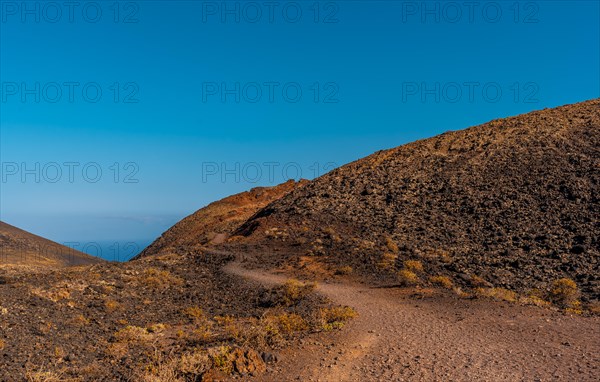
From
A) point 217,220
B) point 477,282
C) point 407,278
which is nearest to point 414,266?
point 407,278

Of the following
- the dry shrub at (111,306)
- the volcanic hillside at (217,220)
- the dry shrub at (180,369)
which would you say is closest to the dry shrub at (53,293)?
the dry shrub at (111,306)

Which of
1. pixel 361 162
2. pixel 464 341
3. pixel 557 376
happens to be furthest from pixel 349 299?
pixel 361 162

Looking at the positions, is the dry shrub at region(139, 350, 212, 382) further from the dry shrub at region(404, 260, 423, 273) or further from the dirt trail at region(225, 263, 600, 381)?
the dry shrub at region(404, 260, 423, 273)

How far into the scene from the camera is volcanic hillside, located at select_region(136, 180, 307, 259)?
1641 inches

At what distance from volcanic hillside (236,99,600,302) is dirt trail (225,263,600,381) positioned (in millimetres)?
4359

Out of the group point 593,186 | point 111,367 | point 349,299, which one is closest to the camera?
point 111,367

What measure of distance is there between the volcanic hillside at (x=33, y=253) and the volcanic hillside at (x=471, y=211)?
20194 millimetres

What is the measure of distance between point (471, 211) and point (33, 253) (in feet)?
131

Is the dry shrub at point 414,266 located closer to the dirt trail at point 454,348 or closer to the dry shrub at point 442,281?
the dry shrub at point 442,281

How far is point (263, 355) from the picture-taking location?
1023 cm

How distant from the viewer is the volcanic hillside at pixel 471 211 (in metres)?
19.9

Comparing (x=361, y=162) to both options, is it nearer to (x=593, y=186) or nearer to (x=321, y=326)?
(x=593, y=186)

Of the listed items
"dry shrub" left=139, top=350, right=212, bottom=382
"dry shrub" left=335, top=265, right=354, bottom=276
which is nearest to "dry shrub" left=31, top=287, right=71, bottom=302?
"dry shrub" left=139, top=350, right=212, bottom=382

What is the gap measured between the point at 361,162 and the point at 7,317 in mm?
32891
